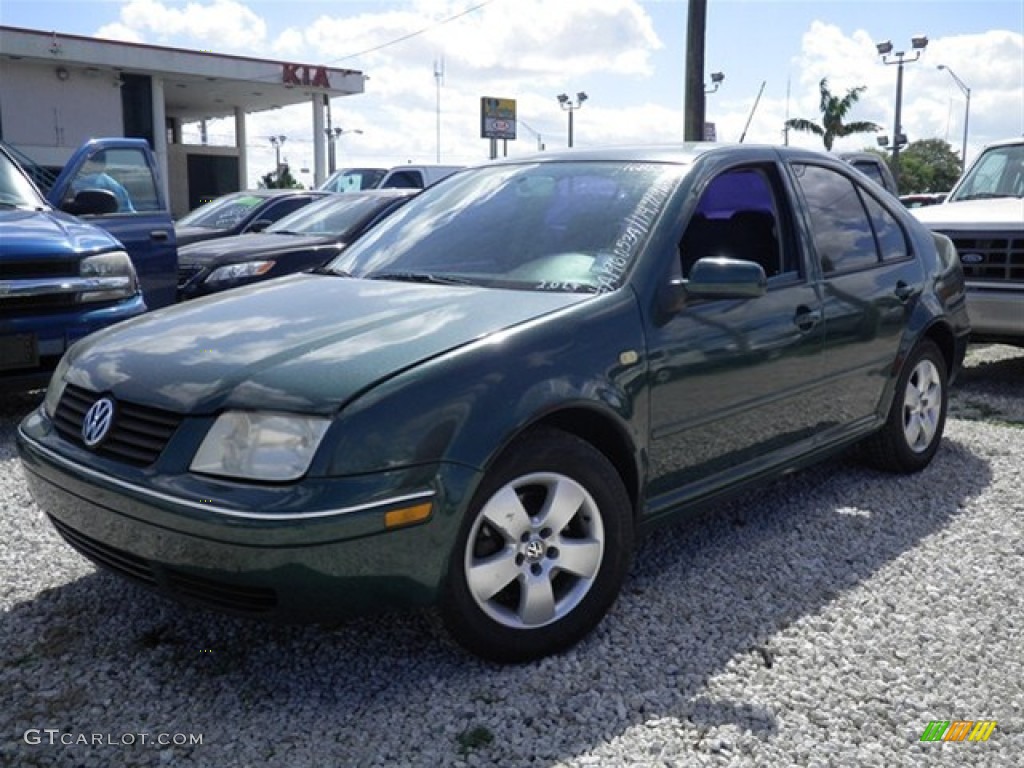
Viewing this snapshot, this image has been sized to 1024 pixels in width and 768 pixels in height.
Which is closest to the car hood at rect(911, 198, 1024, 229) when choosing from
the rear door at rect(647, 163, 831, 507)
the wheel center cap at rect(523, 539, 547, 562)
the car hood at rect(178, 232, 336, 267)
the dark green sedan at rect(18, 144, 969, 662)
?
the dark green sedan at rect(18, 144, 969, 662)

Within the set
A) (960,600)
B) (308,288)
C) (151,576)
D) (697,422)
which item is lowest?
(960,600)

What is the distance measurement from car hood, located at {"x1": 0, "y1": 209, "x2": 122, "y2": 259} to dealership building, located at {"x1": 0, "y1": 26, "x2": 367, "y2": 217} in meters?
24.2

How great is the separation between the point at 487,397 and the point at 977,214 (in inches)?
241

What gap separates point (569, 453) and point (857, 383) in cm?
192

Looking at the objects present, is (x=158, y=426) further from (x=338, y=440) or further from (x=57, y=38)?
(x=57, y=38)

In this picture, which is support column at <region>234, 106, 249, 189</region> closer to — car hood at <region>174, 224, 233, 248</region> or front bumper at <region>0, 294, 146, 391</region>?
car hood at <region>174, 224, 233, 248</region>

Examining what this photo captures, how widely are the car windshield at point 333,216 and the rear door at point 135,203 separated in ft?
5.78

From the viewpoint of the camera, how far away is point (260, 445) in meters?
2.60

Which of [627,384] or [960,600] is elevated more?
[627,384]

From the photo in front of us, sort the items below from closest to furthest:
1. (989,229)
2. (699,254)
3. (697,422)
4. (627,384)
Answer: (627,384)
(697,422)
(699,254)
(989,229)

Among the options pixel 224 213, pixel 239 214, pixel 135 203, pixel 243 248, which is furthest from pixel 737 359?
pixel 224 213

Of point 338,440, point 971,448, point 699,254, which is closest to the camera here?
point 338,440

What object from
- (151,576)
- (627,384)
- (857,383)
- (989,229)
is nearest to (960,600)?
(857,383)

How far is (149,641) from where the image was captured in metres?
3.14
